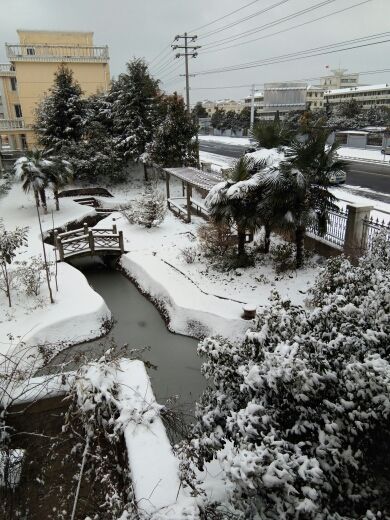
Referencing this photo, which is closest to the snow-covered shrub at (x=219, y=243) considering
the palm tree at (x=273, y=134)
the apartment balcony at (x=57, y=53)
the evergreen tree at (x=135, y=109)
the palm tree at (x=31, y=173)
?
A: the palm tree at (x=273, y=134)

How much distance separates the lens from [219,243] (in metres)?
11.8

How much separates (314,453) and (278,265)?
8341mm

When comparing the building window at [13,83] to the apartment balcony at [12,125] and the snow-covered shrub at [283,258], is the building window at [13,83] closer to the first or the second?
the apartment balcony at [12,125]

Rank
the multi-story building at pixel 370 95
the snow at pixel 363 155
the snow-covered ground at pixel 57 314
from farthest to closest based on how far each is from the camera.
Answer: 1. the multi-story building at pixel 370 95
2. the snow at pixel 363 155
3. the snow-covered ground at pixel 57 314

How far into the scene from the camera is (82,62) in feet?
91.3

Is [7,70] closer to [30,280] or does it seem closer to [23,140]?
[23,140]

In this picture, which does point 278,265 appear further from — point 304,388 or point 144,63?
point 144,63

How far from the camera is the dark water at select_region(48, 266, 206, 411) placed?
7691mm

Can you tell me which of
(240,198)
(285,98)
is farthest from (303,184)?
(285,98)

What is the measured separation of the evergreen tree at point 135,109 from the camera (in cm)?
2083

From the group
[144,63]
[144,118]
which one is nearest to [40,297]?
[144,118]

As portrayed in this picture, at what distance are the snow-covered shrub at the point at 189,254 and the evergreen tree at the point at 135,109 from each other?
10.8 meters

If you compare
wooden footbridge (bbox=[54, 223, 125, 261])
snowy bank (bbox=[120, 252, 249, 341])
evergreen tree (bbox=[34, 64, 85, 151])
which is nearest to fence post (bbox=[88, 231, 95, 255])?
wooden footbridge (bbox=[54, 223, 125, 261])

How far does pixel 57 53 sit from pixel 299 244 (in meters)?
26.3
